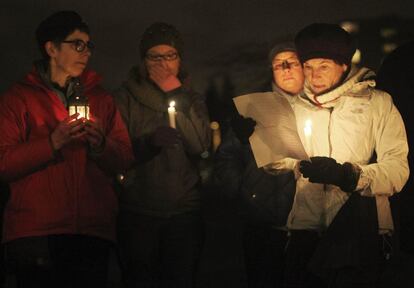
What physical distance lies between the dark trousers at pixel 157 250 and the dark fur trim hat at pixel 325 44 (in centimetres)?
132

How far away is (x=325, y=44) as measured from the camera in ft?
16.1

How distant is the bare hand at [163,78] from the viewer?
511 cm

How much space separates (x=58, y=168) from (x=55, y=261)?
0.52m

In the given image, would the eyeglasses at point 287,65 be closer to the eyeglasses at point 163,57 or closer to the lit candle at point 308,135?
the lit candle at point 308,135

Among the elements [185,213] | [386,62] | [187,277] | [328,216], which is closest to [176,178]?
[185,213]

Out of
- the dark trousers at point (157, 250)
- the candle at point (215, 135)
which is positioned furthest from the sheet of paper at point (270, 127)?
the dark trousers at point (157, 250)

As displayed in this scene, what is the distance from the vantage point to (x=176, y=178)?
499 cm

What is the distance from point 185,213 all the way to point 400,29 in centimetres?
315

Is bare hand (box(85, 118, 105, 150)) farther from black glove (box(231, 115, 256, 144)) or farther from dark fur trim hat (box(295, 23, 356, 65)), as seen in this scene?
dark fur trim hat (box(295, 23, 356, 65))

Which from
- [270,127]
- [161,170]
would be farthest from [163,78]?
[270,127]

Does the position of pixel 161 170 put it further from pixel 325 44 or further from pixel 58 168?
pixel 325 44

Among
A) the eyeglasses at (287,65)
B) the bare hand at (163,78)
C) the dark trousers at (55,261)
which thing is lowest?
the dark trousers at (55,261)

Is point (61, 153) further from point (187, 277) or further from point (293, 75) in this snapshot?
point (293, 75)

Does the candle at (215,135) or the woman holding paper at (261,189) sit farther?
the candle at (215,135)
